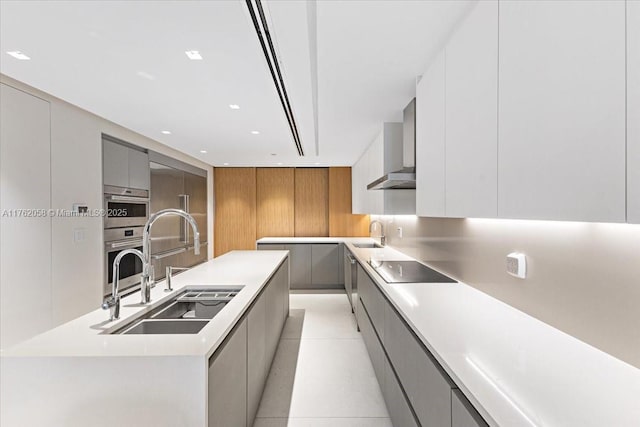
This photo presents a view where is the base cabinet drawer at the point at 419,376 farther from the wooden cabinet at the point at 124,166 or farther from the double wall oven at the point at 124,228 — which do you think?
the wooden cabinet at the point at 124,166

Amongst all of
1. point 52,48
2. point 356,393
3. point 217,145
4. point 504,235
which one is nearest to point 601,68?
point 504,235

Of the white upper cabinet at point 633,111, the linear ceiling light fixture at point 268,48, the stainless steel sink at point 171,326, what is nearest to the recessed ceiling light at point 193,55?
the linear ceiling light fixture at point 268,48

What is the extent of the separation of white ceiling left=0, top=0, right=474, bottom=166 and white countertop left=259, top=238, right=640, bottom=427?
55.5 inches

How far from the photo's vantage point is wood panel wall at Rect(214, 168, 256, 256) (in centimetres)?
667

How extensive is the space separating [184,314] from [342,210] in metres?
4.70

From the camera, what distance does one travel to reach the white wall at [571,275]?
103 cm

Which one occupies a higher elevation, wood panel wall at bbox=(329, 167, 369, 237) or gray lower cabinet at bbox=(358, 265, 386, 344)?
wood panel wall at bbox=(329, 167, 369, 237)

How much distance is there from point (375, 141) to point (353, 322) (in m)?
2.23

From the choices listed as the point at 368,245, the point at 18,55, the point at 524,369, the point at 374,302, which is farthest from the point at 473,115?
the point at 368,245

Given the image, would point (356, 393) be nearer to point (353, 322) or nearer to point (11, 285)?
point (353, 322)

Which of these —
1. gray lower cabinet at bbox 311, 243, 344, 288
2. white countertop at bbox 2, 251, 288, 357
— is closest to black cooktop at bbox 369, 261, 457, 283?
white countertop at bbox 2, 251, 288, 357

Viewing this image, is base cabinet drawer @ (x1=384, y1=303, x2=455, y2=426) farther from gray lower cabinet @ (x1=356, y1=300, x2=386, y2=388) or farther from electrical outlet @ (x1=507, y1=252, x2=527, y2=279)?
electrical outlet @ (x1=507, y1=252, x2=527, y2=279)

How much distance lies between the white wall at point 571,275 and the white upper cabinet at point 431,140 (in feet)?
1.03

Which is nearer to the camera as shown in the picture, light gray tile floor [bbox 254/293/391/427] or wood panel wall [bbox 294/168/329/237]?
light gray tile floor [bbox 254/293/391/427]
